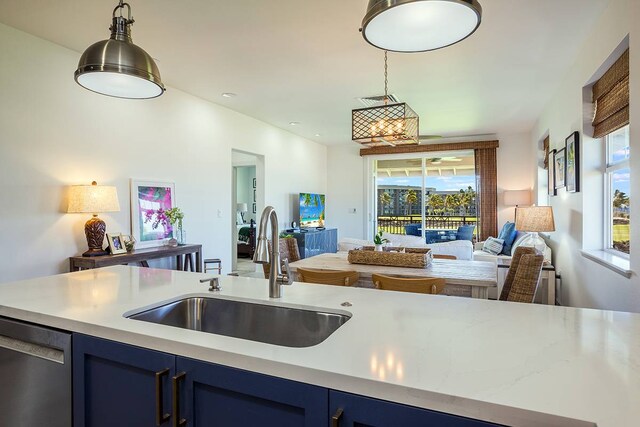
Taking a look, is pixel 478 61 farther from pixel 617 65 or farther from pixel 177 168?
pixel 177 168

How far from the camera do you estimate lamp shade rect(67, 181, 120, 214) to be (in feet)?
10.6

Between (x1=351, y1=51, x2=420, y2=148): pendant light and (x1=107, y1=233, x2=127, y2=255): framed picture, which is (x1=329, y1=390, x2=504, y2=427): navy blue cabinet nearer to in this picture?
(x1=351, y1=51, x2=420, y2=148): pendant light

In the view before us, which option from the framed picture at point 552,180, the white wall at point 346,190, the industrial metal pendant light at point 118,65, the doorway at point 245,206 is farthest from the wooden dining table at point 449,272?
the white wall at point 346,190

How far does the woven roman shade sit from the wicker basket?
5.54ft

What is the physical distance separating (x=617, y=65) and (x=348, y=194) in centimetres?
630

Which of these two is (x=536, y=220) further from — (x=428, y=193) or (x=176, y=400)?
(x=176, y=400)

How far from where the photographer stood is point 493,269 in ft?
9.02

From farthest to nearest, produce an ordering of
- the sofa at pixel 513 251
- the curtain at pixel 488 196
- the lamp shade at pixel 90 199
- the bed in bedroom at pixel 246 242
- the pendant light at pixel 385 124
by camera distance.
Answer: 1. the bed in bedroom at pixel 246 242
2. the curtain at pixel 488 196
3. the sofa at pixel 513 251
4. the lamp shade at pixel 90 199
5. the pendant light at pixel 385 124

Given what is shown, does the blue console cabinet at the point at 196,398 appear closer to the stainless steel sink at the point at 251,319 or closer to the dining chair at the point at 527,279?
the stainless steel sink at the point at 251,319

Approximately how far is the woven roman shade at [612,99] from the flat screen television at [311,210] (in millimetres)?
4959

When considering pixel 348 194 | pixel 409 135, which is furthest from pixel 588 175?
pixel 348 194

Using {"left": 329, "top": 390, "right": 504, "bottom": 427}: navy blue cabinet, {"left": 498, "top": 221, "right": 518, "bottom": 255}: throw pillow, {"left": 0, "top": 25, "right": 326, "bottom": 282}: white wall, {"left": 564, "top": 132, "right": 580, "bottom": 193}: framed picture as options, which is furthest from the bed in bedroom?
{"left": 329, "top": 390, "right": 504, "bottom": 427}: navy blue cabinet

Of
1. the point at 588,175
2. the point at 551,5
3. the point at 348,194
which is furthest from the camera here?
the point at 348,194

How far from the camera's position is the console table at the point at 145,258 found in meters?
3.27
